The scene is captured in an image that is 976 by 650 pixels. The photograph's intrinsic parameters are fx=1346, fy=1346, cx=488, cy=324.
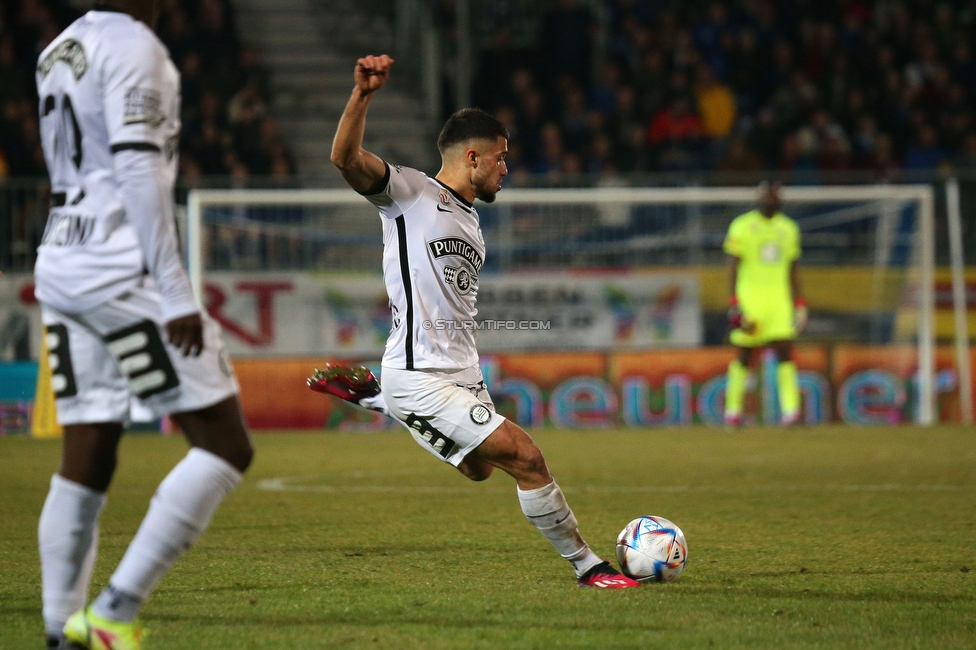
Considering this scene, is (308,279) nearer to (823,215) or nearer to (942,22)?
(823,215)

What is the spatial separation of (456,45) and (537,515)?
15.0 metres

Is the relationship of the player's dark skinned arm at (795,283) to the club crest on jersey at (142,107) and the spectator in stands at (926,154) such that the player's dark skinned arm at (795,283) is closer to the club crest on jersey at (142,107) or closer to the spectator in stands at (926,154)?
the spectator in stands at (926,154)

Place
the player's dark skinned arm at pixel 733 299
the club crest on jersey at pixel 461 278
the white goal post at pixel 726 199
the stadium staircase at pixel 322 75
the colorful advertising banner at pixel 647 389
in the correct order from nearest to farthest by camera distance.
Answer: the club crest on jersey at pixel 461 278 → the player's dark skinned arm at pixel 733 299 → the white goal post at pixel 726 199 → the colorful advertising banner at pixel 647 389 → the stadium staircase at pixel 322 75

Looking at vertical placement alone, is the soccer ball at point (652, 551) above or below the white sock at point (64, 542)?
below

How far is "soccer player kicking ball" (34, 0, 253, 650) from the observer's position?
369 centimetres

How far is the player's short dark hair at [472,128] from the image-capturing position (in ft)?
18.6

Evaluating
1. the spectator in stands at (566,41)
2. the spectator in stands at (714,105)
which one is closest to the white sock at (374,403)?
the spectator in stands at (714,105)

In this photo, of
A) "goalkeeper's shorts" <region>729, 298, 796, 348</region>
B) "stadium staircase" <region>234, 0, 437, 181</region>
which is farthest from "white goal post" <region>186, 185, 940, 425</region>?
"stadium staircase" <region>234, 0, 437, 181</region>

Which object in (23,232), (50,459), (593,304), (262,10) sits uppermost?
(262,10)

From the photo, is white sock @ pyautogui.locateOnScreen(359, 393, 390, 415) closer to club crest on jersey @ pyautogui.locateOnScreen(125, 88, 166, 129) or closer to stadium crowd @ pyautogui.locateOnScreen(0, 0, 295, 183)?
club crest on jersey @ pyautogui.locateOnScreen(125, 88, 166, 129)

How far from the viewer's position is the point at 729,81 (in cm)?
1930

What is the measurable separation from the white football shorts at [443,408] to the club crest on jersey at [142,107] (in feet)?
6.46

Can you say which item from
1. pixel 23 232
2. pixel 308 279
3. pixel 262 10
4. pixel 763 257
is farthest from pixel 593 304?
pixel 262 10

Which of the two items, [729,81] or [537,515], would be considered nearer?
[537,515]
